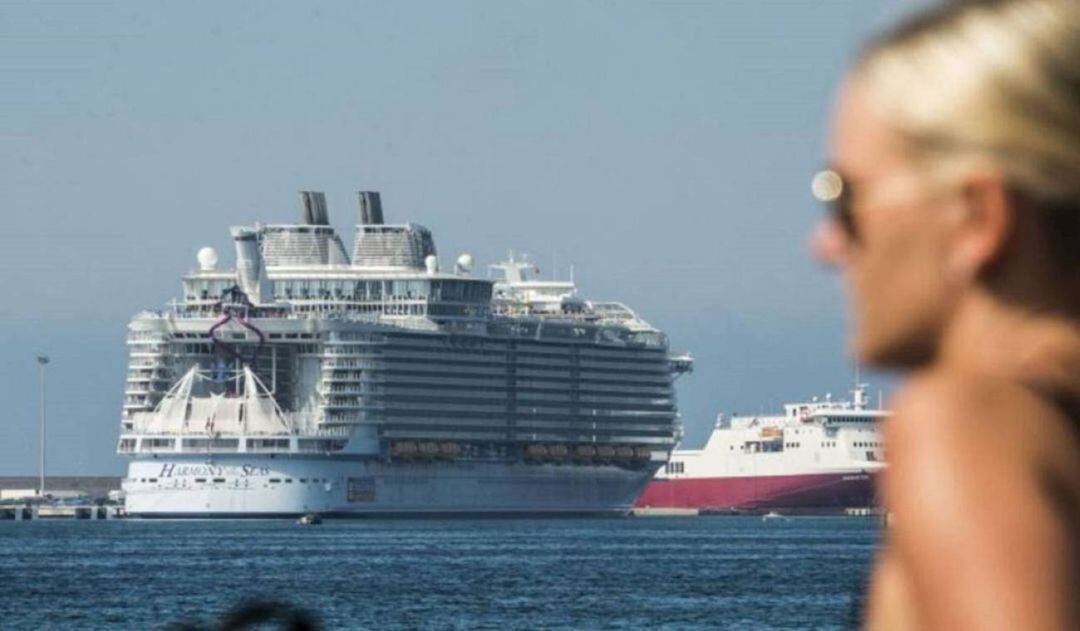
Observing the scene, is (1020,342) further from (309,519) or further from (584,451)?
(584,451)

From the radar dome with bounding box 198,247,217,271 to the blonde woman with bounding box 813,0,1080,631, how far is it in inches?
4576

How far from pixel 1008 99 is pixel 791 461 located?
124069 millimetres

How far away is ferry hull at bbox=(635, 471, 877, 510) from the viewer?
125m

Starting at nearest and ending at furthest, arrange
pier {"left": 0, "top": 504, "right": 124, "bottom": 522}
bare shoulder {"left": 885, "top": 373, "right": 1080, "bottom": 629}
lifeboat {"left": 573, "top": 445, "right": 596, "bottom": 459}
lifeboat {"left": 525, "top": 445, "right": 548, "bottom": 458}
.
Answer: bare shoulder {"left": 885, "top": 373, "right": 1080, "bottom": 629} < lifeboat {"left": 525, "top": 445, "right": 548, "bottom": 458} < lifeboat {"left": 573, "top": 445, "right": 596, "bottom": 459} < pier {"left": 0, "top": 504, "right": 124, "bottom": 522}

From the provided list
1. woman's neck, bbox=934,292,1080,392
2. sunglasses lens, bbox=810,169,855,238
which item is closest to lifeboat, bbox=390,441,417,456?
sunglasses lens, bbox=810,169,855,238

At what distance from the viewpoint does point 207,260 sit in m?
118

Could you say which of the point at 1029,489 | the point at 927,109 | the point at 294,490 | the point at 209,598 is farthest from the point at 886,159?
the point at 294,490

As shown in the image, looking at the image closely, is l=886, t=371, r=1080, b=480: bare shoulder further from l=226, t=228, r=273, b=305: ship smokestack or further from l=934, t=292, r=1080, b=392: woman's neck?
l=226, t=228, r=273, b=305: ship smokestack

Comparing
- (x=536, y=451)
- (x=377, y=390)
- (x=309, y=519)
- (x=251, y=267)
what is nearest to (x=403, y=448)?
(x=377, y=390)

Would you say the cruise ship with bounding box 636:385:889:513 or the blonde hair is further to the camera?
the cruise ship with bounding box 636:385:889:513

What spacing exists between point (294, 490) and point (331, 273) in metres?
14.4

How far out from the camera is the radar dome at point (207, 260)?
117500mm

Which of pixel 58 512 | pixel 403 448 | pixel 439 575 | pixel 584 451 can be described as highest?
pixel 584 451

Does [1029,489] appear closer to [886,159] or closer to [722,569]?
[886,159]
